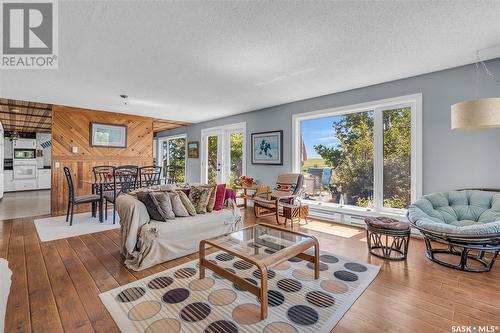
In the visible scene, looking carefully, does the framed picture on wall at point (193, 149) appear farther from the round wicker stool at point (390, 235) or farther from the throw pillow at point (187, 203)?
the round wicker stool at point (390, 235)

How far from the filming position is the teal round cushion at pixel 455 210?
99.1 inches

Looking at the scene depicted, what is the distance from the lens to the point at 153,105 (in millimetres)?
5270

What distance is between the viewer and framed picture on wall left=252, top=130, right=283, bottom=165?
5258 mm

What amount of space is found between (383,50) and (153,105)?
454 cm

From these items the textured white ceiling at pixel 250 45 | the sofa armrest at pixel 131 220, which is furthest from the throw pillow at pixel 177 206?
the textured white ceiling at pixel 250 45

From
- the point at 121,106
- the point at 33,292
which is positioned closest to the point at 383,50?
the point at 33,292

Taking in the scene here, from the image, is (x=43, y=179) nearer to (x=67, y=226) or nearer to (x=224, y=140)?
(x=67, y=226)

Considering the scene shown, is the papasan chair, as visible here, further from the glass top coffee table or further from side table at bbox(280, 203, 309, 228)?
side table at bbox(280, 203, 309, 228)

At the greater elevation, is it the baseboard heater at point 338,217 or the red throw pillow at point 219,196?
the red throw pillow at point 219,196

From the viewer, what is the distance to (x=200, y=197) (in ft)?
10.8

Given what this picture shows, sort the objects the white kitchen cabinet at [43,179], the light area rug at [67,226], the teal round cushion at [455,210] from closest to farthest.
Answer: the teal round cushion at [455,210] < the light area rug at [67,226] < the white kitchen cabinet at [43,179]

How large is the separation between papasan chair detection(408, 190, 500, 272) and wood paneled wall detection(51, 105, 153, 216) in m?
5.64

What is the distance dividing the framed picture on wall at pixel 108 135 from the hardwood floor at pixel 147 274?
3.10m

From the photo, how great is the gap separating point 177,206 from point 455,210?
348 cm
